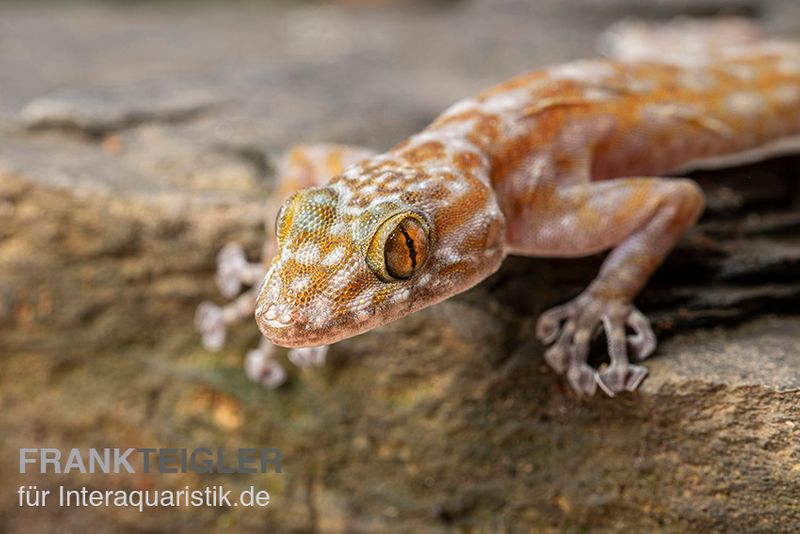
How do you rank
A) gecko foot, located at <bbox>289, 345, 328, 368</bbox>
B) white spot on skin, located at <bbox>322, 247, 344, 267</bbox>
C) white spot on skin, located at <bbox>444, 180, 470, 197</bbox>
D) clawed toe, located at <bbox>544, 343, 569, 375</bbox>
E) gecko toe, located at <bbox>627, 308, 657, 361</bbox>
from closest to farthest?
white spot on skin, located at <bbox>322, 247, 344, 267</bbox> < white spot on skin, located at <bbox>444, 180, 470, 197</bbox> < gecko toe, located at <bbox>627, 308, 657, 361</bbox> < clawed toe, located at <bbox>544, 343, 569, 375</bbox> < gecko foot, located at <bbox>289, 345, 328, 368</bbox>

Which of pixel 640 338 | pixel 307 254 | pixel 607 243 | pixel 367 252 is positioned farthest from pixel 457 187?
pixel 640 338

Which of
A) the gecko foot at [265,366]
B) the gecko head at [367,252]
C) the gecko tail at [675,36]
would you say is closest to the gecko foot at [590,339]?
the gecko head at [367,252]

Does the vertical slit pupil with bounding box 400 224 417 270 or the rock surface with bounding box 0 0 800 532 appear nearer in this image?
the vertical slit pupil with bounding box 400 224 417 270

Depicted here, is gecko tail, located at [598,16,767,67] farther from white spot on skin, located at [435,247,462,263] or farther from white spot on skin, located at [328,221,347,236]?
white spot on skin, located at [328,221,347,236]

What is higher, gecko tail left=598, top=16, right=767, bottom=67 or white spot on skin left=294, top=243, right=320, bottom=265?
gecko tail left=598, top=16, right=767, bottom=67

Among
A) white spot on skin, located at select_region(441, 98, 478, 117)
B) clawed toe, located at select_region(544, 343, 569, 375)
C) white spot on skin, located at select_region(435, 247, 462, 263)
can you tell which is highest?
white spot on skin, located at select_region(441, 98, 478, 117)

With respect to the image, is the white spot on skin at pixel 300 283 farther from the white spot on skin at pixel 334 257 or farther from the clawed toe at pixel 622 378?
the clawed toe at pixel 622 378

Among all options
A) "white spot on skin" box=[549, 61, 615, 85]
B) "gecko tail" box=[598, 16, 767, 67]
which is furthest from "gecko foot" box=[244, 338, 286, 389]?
"gecko tail" box=[598, 16, 767, 67]
